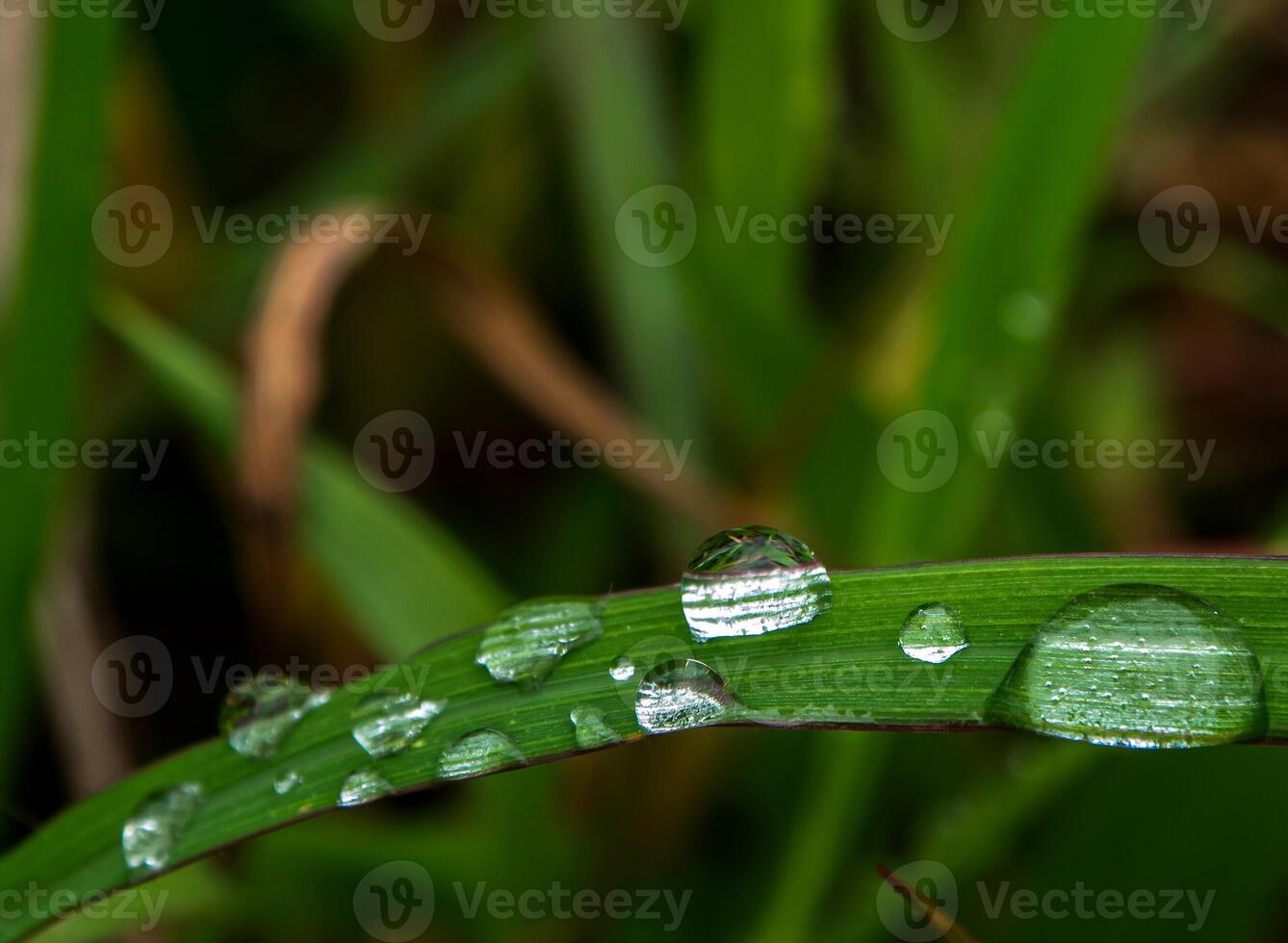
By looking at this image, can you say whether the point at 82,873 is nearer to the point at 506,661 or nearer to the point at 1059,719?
the point at 506,661
